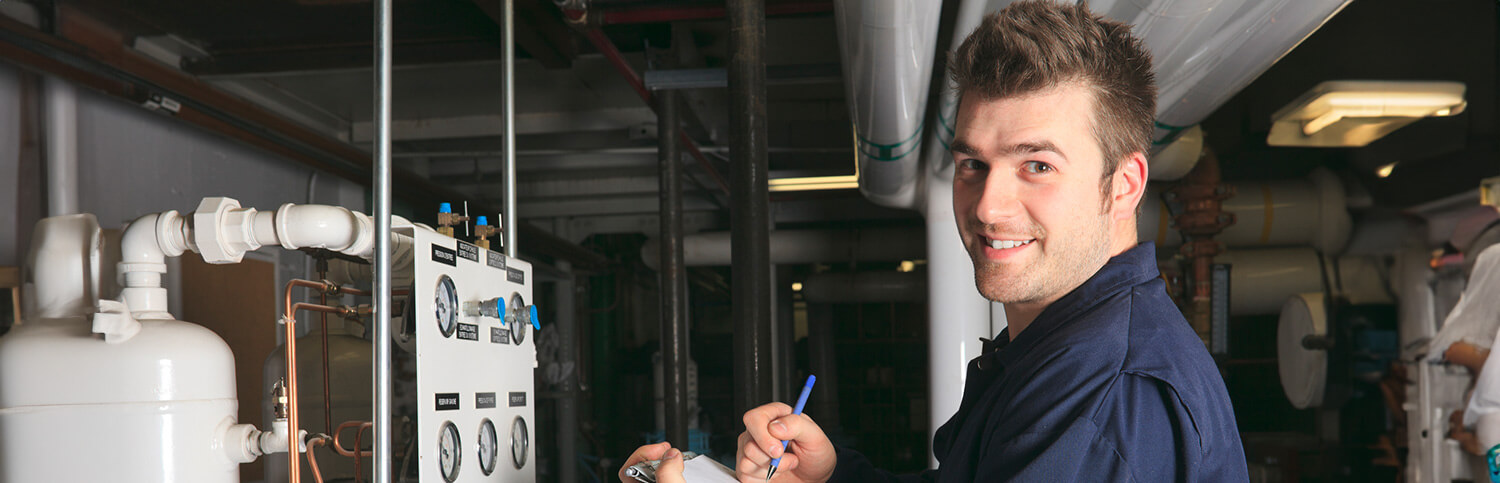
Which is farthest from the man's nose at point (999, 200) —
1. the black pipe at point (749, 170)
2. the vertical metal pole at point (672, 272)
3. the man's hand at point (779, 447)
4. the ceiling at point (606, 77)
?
the vertical metal pole at point (672, 272)

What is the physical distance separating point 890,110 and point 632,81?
1793 mm

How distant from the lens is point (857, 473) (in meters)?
1.39

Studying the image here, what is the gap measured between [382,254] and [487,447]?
1.92 feet

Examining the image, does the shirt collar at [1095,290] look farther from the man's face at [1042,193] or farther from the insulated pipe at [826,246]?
the insulated pipe at [826,246]

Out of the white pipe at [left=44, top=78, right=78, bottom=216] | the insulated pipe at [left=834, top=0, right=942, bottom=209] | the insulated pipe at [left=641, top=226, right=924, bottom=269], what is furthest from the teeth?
the insulated pipe at [left=641, top=226, right=924, bottom=269]

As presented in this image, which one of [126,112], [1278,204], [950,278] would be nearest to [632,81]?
[950,278]

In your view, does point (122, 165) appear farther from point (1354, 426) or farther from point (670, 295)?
point (1354, 426)

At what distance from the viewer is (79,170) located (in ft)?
12.1

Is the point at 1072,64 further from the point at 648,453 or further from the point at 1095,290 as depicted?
the point at 648,453

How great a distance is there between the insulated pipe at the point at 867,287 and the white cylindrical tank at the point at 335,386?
5.39 metres

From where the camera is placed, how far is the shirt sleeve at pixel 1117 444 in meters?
0.81

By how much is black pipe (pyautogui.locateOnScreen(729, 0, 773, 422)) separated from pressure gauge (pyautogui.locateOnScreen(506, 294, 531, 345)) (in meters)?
0.63

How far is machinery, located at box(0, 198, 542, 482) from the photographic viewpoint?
174cm

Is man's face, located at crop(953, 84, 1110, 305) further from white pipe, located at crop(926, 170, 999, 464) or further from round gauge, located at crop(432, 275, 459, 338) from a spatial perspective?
white pipe, located at crop(926, 170, 999, 464)
